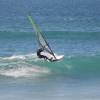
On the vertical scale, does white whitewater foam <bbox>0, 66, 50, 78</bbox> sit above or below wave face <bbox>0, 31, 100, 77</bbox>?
below

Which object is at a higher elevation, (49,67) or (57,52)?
(57,52)

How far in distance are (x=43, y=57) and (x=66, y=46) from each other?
11.3 meters

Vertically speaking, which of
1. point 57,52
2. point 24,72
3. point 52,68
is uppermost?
point 57,52

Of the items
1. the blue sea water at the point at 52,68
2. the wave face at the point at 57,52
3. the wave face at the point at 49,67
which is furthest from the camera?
the wave face at the point at 57,52

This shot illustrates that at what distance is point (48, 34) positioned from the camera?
64.6 meters

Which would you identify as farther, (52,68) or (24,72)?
(52,68)

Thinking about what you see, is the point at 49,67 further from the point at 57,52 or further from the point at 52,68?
the point at 57,52

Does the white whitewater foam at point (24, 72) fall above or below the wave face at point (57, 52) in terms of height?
below

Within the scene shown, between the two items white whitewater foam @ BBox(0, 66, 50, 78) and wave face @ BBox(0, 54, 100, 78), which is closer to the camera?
white whitewater foam @ BBox(0, 66, 50, 78)

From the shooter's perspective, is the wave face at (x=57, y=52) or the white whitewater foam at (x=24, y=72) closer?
the white whitewater foam at (x=24, y=72)

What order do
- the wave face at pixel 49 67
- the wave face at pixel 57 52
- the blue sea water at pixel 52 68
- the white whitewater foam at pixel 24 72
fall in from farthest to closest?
1. the wave face at pixel 57 52
2. the wave face at pixel 49 67
3. the white whitewater foam at pixel 24 72
4. the blue sea water at pixel 52 68

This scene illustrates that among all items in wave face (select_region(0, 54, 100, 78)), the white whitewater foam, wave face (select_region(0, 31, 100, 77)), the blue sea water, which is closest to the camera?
the blue sea water

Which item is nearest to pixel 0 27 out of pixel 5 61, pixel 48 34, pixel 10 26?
pixel 10 26

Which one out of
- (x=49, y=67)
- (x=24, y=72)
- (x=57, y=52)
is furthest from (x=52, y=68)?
(x=57, y=52)
